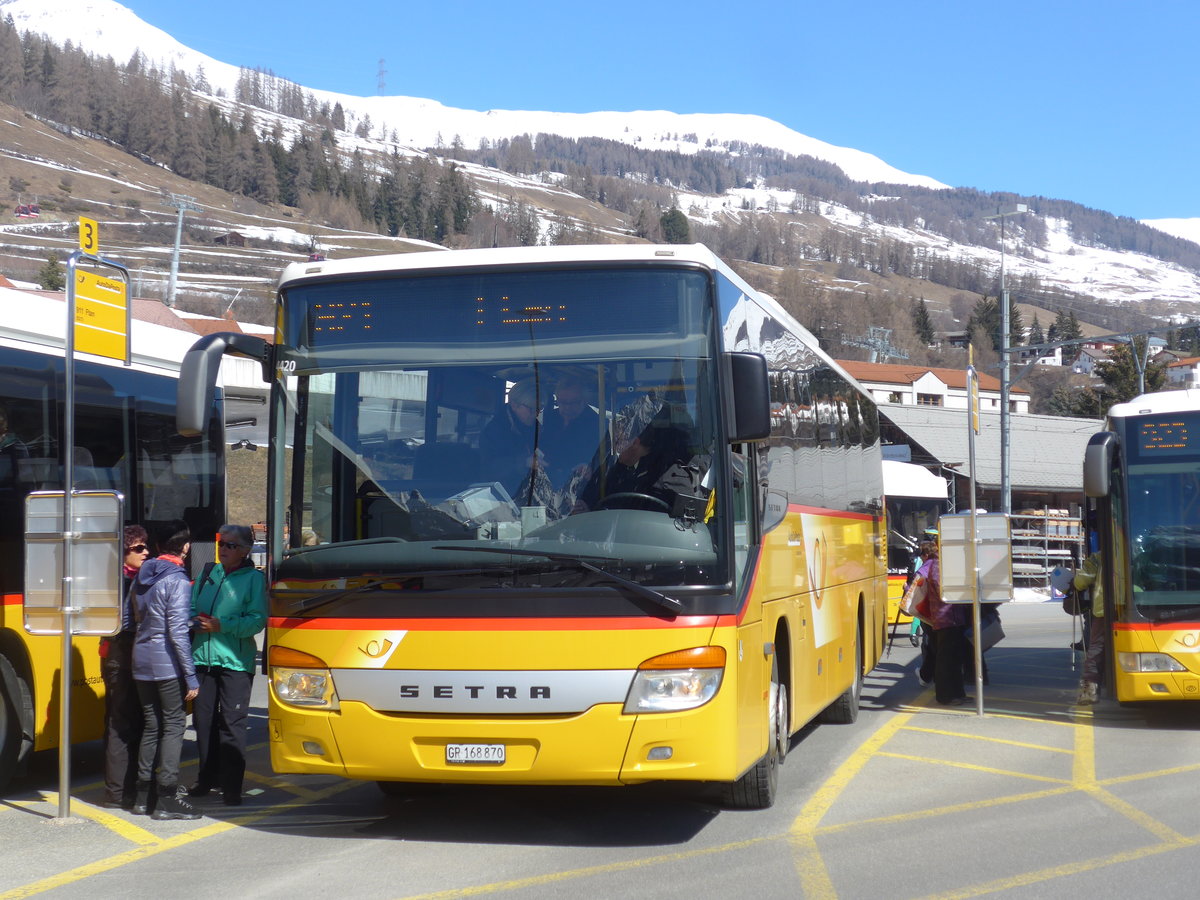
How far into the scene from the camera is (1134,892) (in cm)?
638

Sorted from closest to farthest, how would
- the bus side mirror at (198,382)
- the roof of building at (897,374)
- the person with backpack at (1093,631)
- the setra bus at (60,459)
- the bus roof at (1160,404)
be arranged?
the bus side mirror at (198,382) → the setra bus at (60,459) → the bus roof at (1160,404) → the person with backpack at (1093,631) → the roof of building at (897,374)

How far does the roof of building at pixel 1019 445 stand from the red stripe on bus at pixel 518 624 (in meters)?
63.8

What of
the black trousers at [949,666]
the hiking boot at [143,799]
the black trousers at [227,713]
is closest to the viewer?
the hiking boot at [143,799]

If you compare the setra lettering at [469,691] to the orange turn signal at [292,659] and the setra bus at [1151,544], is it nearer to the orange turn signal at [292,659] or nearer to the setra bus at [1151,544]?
the orange turn signal at [292,659]

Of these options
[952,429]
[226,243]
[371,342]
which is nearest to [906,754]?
[371,342]

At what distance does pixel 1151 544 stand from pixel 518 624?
277 inches

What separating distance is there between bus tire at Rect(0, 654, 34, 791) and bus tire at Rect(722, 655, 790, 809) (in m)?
4.40

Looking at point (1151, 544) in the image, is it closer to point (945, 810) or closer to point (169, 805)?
point (945, 810)

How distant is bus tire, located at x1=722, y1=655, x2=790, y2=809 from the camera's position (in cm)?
811

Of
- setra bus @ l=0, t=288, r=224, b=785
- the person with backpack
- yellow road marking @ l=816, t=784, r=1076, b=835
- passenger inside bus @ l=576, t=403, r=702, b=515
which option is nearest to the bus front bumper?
passenger inside bus @ l=576, t=403, r=702, b=515

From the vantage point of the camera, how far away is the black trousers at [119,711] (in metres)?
8.48

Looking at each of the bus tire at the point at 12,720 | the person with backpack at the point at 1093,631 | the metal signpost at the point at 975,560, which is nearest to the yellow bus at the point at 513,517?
the bus tire at the point at 12,720

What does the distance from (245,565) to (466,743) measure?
2.49m

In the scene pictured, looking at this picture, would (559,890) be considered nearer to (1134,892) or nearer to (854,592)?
(1134,892)
